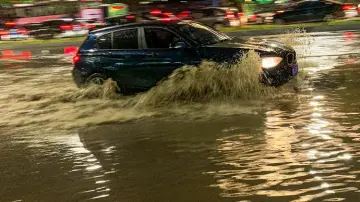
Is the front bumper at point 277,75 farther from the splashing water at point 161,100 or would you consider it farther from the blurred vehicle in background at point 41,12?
the blurred vehicle in background at point 41,12

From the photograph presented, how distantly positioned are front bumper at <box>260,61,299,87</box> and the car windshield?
120 cm

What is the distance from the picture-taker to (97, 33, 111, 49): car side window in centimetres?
957

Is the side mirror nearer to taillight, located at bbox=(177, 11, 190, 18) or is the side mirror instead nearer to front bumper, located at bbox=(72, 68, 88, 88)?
front bumper, located at bbox=(72, 68, 88, 88)

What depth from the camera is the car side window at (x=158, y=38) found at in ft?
29.6

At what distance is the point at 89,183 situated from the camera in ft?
16.3

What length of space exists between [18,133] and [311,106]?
4.57 m

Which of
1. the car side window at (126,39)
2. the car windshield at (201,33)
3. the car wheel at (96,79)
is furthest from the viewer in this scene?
the car wheel at (96,79)

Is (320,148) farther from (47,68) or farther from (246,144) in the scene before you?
(47,68)

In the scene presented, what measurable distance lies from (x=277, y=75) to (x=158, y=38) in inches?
91.9

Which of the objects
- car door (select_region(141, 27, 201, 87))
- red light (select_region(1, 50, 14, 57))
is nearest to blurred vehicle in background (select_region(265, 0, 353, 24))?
red light (select_region(1, 50, 14, 57))

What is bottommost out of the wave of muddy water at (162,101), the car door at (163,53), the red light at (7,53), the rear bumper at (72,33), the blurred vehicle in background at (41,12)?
the wave of muddy water at (162,101)

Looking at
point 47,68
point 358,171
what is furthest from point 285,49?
point 47,68

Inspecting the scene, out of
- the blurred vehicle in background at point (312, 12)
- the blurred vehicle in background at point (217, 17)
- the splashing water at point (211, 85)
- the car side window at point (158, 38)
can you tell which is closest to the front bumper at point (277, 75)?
the splashing water at point (211, 85)

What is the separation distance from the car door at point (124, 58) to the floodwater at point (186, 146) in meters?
0.39
